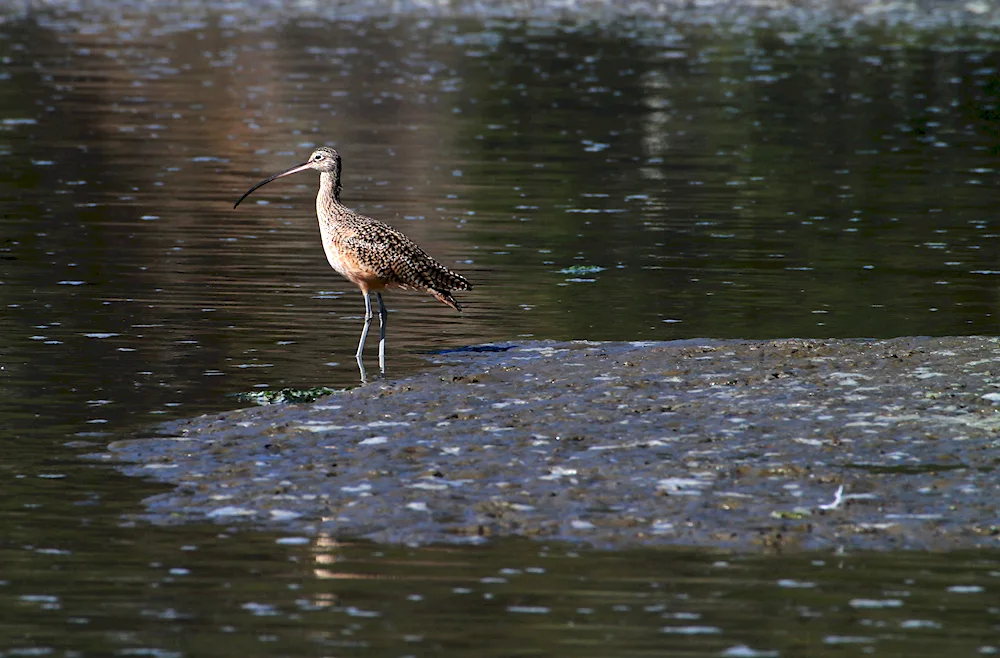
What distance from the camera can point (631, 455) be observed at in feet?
39.3

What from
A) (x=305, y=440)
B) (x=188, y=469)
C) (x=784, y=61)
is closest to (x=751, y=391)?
(x=305, y=440)

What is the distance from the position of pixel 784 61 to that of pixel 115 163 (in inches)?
1173

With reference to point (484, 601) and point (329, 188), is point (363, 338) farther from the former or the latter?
point (484, 601)

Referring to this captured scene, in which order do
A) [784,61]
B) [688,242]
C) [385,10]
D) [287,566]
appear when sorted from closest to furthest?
[287,566]
[688,242]
[784,61]
[385,10]

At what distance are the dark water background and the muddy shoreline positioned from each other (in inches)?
15.5

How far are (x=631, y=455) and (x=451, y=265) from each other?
9.33 meters

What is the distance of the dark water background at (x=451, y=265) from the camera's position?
9273mm

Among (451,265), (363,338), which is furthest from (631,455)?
(451,265)

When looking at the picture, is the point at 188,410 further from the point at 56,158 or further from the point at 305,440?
the point at 56,158

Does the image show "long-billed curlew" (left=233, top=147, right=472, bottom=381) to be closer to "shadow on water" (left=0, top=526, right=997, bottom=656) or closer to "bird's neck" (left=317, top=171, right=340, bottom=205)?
"bird's neck" (left=317, top=171, right=340, bottom=205)

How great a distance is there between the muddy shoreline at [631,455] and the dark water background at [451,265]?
39 cm

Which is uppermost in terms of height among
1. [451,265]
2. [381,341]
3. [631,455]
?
[631,455]

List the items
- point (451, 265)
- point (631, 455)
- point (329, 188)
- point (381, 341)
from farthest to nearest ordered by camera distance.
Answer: point (451, 265), point (329, 188), point (381, 341), point (631, 455)

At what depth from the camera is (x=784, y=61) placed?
2192 inches
